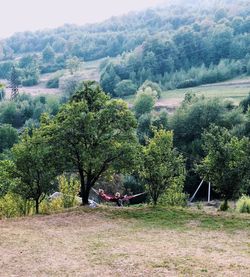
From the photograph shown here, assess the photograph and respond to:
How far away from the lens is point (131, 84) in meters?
115

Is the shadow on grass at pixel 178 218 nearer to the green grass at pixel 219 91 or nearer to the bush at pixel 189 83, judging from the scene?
the green grass at pixel 219 91

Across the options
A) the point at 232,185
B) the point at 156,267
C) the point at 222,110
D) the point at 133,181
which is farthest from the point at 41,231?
the point at 222,110

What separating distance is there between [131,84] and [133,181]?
65.1 meters

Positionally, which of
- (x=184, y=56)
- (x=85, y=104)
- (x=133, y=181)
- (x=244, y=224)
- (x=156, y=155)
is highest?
(x=184, y=56)

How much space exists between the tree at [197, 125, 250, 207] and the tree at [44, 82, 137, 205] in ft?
15.4

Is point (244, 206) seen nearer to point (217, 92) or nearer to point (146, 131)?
point (146, 131)

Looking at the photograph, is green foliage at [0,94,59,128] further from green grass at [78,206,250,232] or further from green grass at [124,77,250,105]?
green grass at [78,206,250,232]

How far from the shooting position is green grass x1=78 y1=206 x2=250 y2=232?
22.4 meters

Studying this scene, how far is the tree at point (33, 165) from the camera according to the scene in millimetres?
26016

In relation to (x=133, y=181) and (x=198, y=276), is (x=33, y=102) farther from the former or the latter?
(x=198, y=276)

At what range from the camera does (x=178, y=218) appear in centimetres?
2412

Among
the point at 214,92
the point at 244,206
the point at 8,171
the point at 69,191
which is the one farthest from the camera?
the point at 214,92

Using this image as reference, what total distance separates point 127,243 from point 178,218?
608 centimetres

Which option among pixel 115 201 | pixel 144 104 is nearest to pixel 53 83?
pixel 144 104
